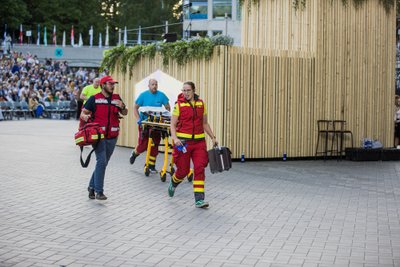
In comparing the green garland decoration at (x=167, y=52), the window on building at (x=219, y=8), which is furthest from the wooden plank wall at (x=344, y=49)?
the window on building at (x=219, y=8)

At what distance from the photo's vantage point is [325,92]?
20000 millimetres

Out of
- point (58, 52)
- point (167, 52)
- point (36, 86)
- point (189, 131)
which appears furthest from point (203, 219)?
point (58, 52)

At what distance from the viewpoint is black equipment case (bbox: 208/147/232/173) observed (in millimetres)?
→ 11617

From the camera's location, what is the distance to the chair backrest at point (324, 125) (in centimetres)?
1981

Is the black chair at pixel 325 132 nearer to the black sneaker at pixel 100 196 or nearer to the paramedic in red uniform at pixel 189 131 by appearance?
the paramedic in red uniform at pixel 189 131

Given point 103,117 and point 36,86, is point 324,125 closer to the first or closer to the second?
point 103,117

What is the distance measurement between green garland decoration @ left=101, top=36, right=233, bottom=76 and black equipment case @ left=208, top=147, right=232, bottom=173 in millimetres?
7172

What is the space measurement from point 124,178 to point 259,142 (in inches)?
197

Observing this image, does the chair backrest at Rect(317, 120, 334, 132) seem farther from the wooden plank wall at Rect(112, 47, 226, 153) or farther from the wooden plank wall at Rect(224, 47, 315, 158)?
the wooden plank wall at Rect(112, 47, 226, 153)

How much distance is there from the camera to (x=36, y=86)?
45406 mm

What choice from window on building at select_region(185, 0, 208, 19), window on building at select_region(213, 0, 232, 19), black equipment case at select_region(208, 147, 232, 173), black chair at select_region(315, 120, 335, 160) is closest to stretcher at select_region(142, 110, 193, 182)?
black equipment case at select_region(208, 147, 232, 173)

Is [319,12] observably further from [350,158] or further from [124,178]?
[124,178]

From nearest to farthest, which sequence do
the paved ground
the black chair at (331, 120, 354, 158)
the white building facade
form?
the paved ground, the black chair at (331, 120, 354, 158), the white building facade

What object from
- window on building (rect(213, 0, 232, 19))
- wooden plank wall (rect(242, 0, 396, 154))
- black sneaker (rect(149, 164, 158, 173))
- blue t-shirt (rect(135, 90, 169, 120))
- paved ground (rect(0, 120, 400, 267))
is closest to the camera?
paved ground (rect(0, 120, 400, 267))
